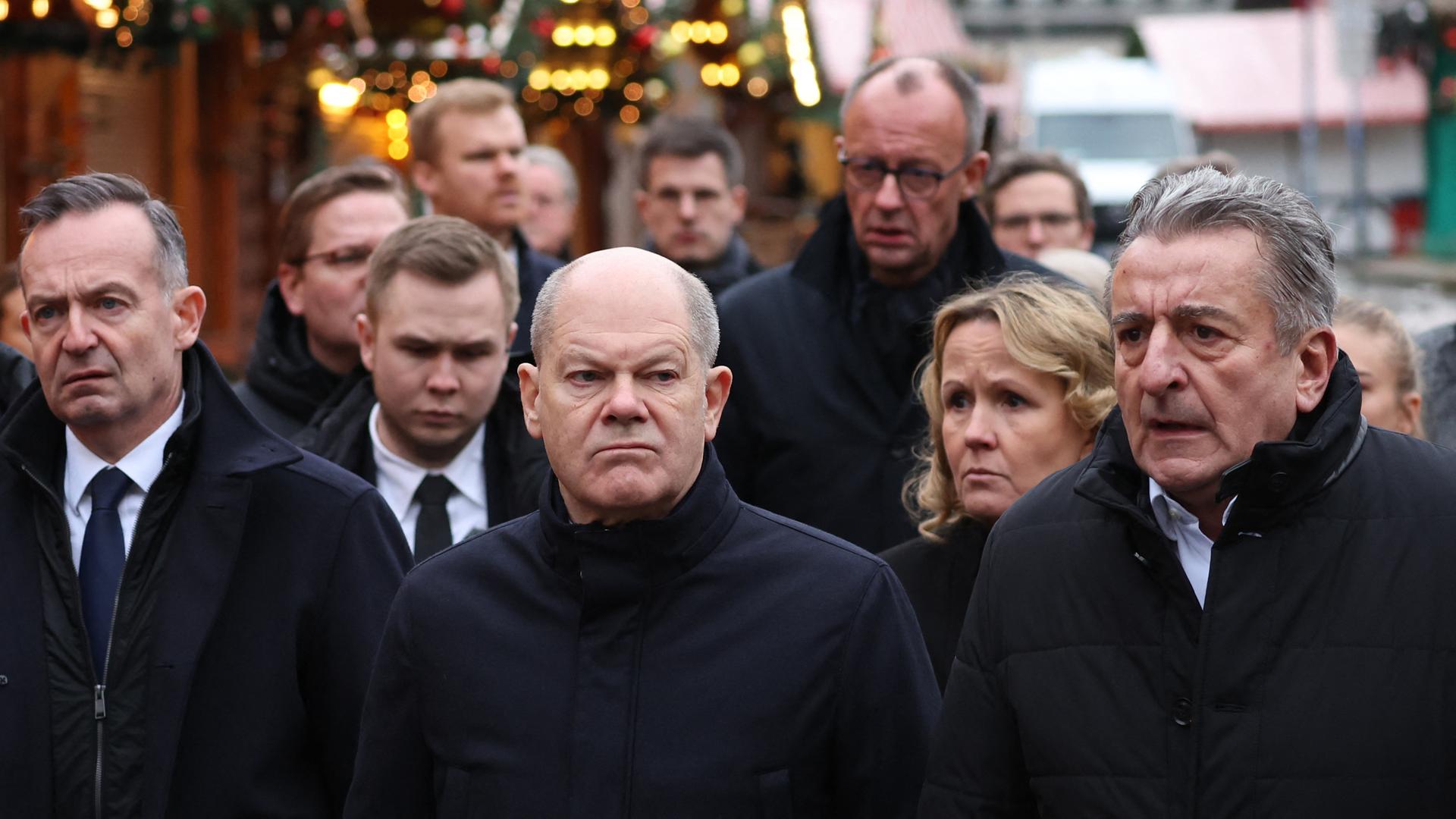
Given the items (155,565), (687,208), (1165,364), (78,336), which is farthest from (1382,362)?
(687,208)

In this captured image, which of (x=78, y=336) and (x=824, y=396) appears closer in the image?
(x=78, y=336)

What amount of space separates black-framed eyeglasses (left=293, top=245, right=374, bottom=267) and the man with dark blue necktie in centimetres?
170

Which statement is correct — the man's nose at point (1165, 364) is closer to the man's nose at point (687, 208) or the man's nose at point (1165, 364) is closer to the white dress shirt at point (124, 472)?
the white dress shirt at point (124, 472)

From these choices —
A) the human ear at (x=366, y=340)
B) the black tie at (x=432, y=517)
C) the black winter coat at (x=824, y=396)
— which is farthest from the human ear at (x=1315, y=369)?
the human ear at (x=366, y=340)

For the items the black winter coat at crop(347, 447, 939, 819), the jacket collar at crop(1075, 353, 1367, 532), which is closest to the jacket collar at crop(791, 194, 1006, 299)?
the black winter coat at crop(347, 447, 939, 819)

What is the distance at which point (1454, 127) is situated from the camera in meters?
48.3

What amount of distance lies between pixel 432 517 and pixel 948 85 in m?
2.01

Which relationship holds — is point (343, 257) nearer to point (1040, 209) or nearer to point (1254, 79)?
point (1040, 209)

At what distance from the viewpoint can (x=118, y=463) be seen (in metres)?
3.96

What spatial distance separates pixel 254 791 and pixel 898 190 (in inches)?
101

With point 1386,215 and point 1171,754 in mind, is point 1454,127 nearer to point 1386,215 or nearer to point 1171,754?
point 1386,215

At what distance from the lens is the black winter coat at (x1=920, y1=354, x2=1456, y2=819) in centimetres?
295

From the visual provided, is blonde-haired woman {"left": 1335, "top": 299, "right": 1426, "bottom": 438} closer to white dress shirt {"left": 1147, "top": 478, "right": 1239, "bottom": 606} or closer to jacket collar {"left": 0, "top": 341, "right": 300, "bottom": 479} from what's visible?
white dress shirt {"left": 1147, "top": 478, "right": 1239, "bottom": 606}

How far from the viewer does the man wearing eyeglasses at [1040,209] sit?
25.9 ft
